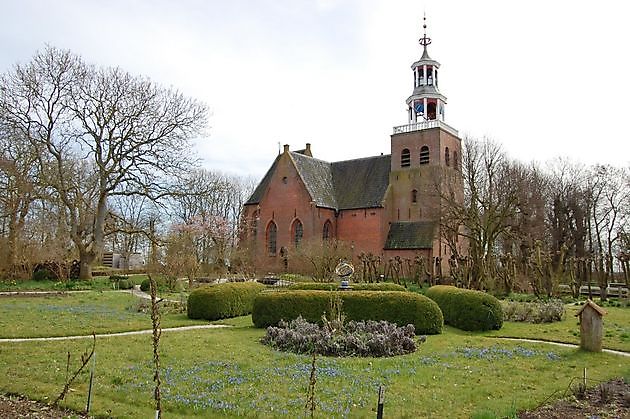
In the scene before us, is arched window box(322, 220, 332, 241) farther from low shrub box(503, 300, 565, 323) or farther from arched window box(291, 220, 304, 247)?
low shrub box(503, 300, 565, 323)

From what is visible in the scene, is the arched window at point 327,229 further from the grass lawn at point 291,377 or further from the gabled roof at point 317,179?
the grass lawn at point 291,377

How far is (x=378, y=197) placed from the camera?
136 ft

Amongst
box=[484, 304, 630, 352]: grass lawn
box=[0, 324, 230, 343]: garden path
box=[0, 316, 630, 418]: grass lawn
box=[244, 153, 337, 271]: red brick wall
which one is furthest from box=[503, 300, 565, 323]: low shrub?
box=[244, 153, 337, 271]: red brick wall

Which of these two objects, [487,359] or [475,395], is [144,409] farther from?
[487,359]

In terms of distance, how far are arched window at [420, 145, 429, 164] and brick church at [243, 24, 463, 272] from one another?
0.26 ft

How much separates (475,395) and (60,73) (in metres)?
29.0

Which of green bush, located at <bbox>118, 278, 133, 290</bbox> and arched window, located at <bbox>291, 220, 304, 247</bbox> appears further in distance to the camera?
arched window, located at <bbox>291, 220, 304, 247</bbox>

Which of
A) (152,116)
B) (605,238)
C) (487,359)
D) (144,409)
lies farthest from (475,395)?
(605,238)

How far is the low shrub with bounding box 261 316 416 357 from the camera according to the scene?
11.0 metres

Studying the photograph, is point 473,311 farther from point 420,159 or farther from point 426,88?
point 426,88

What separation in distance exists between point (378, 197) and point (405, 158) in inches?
152

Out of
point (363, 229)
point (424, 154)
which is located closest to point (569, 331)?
point (363, 229)

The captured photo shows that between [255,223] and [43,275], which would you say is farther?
[255,223]

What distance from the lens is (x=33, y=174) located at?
29.0 metres
